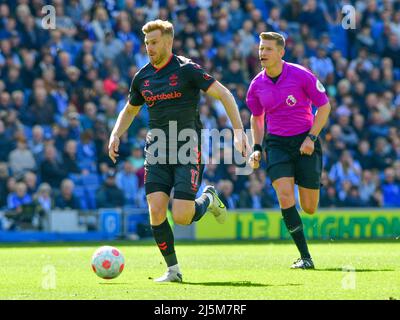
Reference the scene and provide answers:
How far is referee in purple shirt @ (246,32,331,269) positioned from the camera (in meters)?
11.6

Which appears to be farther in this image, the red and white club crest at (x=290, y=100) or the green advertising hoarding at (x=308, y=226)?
the green advertising hoarding at (x=308, y=226)

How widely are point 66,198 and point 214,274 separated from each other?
9.21 meters

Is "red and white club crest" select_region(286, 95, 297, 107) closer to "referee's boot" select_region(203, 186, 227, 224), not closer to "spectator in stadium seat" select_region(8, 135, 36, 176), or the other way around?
"referee's boot" select_region(203, 186, 227, 224)

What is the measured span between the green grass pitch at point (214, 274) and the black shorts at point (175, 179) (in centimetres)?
89

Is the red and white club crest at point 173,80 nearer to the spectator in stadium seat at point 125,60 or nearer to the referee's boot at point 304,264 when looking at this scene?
the referee's boot at point 304,264

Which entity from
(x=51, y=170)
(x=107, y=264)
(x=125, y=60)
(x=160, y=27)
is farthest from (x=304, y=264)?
(x=125, y=60)

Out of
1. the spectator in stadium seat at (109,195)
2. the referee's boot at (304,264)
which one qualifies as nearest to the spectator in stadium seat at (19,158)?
the spectator in stadium seat at (109,195)

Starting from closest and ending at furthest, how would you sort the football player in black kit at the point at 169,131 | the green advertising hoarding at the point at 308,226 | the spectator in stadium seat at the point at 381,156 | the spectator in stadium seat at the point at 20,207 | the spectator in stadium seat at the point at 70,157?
the football player in black kit at the point at 169,131 → the spectator in stadium seat at the point at 20,207 → the green advertising hoarding at the point at 308,226 → the spectator in stadium seat at the point at 70,157 → the spectator in stadium seat at the point at 381,156

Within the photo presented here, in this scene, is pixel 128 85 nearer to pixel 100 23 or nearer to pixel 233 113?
pixel 100 23

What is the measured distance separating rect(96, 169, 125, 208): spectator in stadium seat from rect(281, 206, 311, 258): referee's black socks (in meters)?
8.96

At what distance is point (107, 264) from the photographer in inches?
391

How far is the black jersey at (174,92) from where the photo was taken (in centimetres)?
1014
